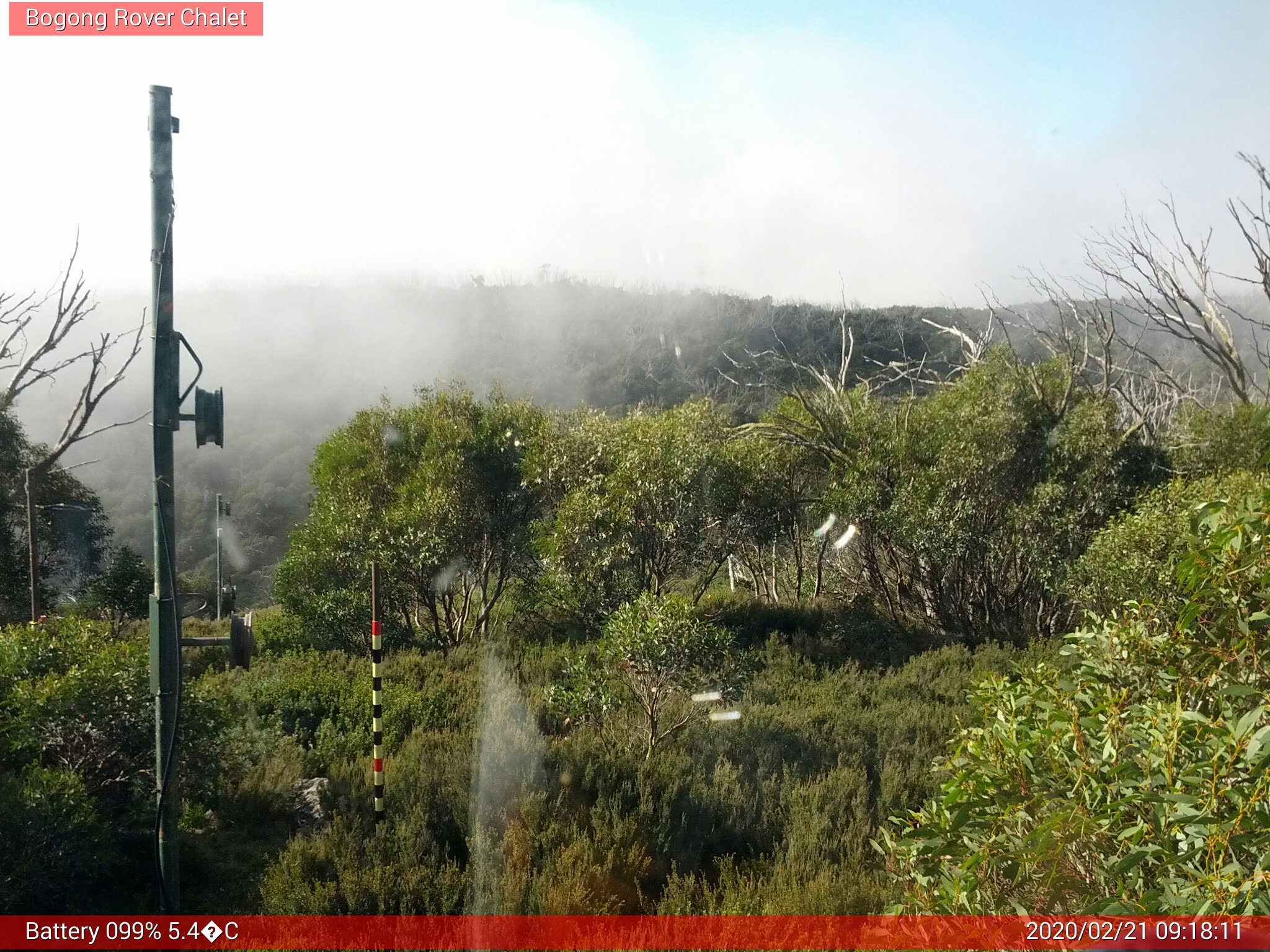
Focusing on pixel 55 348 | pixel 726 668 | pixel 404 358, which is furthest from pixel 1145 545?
pixel 404 358

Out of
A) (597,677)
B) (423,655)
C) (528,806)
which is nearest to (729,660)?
(597,677)

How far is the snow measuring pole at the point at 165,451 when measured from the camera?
180 inches

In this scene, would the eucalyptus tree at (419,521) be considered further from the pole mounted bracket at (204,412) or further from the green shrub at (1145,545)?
the pole mounted bracket at (204,412)

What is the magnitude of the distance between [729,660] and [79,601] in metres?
13.7

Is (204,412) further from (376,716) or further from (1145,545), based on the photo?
(1145,545)

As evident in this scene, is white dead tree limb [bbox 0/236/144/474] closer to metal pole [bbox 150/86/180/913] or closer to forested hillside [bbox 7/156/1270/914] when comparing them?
forested hillside [bbox 7/156/1270/914]

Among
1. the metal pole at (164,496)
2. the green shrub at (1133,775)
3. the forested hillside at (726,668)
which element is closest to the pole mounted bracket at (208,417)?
the metal pole at (164,496)

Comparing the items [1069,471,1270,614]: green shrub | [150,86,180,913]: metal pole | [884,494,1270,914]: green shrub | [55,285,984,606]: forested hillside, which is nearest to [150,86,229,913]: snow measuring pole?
[150,86,180,913]: metal pole

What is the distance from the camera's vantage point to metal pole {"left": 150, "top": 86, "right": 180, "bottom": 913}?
4562 millimetres

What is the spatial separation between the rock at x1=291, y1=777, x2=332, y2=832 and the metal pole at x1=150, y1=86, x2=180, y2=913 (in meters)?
1.73

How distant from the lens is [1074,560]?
1276cm

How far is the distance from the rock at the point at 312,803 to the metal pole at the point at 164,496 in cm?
173
